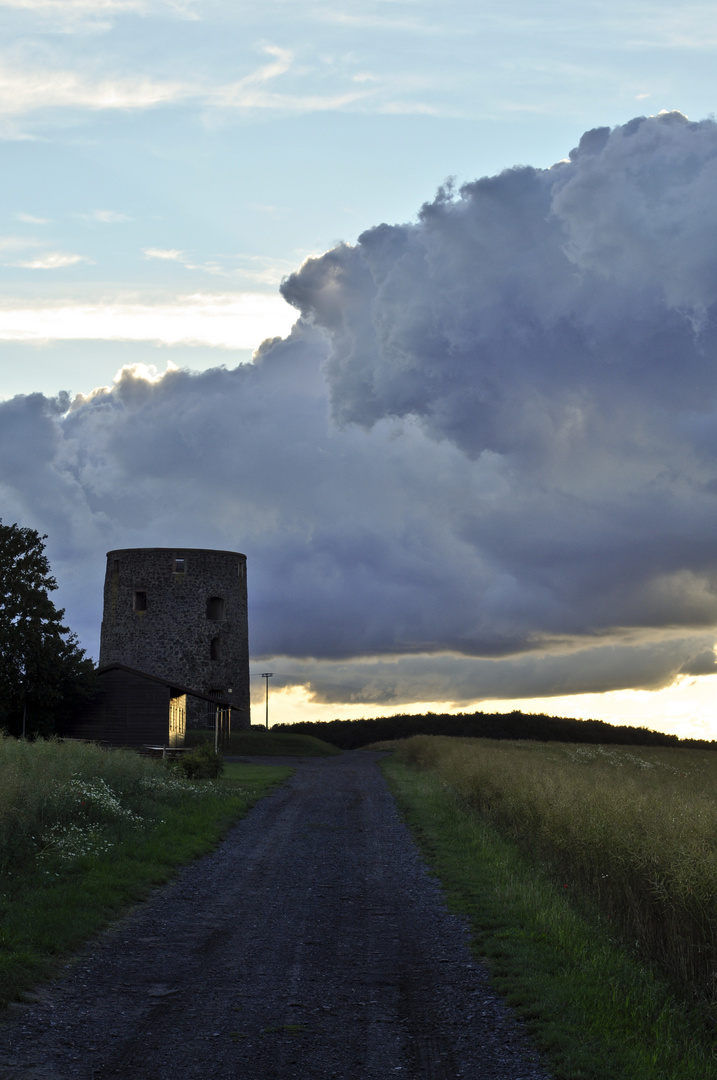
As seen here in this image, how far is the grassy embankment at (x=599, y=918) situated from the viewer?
707cm

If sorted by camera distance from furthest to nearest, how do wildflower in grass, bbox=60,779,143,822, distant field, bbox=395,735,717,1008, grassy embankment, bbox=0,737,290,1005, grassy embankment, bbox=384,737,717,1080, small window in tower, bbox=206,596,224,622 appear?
small window in tower, bbox=206,596,224,622 → wildflower in grass, bbox=60,779,143,822 → grassy embankment, bbox=0,737,290,1005 → distant field, bbox=395,735,717,1008 → grassy embankment, bbox=384,737,717,1080

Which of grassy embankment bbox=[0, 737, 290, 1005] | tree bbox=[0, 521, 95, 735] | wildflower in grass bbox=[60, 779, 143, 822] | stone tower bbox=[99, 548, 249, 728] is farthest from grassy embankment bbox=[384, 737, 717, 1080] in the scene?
stone tower bbox=[99, 548, 249, 728]

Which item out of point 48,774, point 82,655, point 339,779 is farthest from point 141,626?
point 48,774

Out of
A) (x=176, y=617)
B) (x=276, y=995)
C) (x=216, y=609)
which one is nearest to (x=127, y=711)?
(x=176, y=617)

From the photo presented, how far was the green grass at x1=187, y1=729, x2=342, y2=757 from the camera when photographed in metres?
58.1

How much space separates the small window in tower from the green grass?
8074 mm

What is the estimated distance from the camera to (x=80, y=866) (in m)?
12.9

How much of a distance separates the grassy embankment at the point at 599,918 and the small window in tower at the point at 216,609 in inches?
1962

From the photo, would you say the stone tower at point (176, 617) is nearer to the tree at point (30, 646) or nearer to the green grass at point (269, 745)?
the green grass at point (269, 745)

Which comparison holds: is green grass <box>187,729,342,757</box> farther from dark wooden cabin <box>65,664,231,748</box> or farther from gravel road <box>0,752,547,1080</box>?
gravel road <box>0,752,547,1080</box>

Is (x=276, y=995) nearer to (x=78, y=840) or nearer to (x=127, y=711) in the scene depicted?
(x=78, y=840)

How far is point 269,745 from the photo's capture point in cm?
6009

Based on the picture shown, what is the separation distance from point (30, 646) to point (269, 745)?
18.4m

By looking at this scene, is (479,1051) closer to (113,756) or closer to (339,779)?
(113,756)
